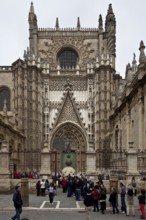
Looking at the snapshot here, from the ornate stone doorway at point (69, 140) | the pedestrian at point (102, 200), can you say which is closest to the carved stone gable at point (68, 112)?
the ornate stone doorway at point (69, 140)

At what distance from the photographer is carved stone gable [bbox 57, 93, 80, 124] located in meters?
58.1

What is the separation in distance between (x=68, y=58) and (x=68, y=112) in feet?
26.5

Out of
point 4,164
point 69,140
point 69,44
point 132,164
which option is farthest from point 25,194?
point 69,44

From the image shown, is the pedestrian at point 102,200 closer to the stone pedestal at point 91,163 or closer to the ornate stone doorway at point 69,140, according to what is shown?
the stone pedestal at point 91,163

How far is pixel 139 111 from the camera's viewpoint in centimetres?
3195

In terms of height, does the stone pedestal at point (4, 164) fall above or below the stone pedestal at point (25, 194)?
above

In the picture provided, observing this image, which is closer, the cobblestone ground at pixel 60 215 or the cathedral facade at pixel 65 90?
the cobblestone ground at pixel 60 215

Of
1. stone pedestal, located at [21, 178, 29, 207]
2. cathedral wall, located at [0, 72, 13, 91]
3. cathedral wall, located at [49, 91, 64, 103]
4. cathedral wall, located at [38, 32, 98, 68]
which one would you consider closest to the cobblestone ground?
stone pedestal, located at [21, 178, 29, 207]

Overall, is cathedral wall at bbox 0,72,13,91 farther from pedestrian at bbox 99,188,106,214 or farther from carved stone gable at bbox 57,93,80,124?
pedestrian at bbox 99,188,106,214

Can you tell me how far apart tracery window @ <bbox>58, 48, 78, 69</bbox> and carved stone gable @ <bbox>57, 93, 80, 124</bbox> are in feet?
17.4

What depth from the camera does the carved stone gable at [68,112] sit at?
58.1 metres

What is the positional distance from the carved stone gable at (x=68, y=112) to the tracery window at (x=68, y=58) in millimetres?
5299

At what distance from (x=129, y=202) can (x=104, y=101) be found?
3919 centimetres

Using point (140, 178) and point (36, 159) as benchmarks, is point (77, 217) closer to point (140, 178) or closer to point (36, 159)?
point (140, 178)
